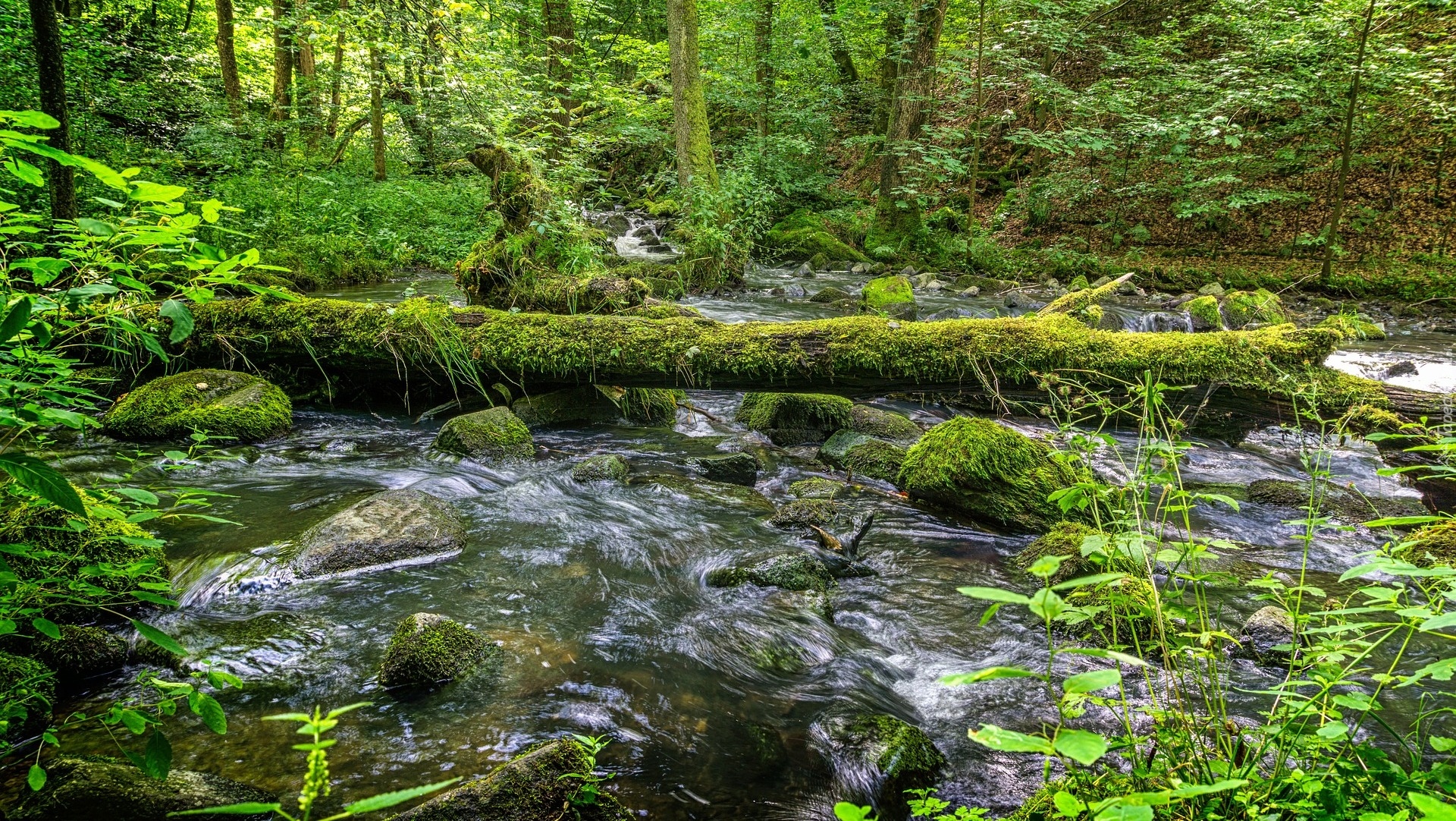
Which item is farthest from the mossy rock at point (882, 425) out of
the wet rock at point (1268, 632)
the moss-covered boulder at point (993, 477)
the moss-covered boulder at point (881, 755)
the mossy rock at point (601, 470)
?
the moss-covered boulder at point (881, 755)

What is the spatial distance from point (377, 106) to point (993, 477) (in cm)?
1724

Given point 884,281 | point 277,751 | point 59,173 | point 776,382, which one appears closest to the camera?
point 277,751

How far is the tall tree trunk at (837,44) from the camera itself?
65.5ft

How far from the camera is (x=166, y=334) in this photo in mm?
6215

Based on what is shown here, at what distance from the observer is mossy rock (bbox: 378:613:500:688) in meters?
2.98

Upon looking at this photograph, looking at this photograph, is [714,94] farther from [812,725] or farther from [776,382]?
[812,725]

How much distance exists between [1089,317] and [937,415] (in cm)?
217

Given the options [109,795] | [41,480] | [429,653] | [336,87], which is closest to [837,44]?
[336,87]

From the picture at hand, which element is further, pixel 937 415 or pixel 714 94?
pixel 714 94

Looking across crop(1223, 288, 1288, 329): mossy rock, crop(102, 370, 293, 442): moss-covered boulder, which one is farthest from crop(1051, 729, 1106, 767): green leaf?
crop(1223, 288, 1288, 329): mossy rock

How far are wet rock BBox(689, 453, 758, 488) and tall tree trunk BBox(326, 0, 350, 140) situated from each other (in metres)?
10.9

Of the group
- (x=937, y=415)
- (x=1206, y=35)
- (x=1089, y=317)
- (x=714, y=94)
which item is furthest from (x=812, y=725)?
(x=1206, y=35)

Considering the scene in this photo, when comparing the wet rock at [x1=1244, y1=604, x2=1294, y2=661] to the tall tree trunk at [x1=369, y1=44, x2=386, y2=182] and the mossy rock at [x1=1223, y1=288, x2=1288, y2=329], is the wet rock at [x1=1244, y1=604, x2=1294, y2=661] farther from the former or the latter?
the tall tree trunk at [x1=369, y1=44, x2=386, y2=182]

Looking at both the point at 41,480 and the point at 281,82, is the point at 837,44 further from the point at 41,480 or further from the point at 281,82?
the point at 41,480
